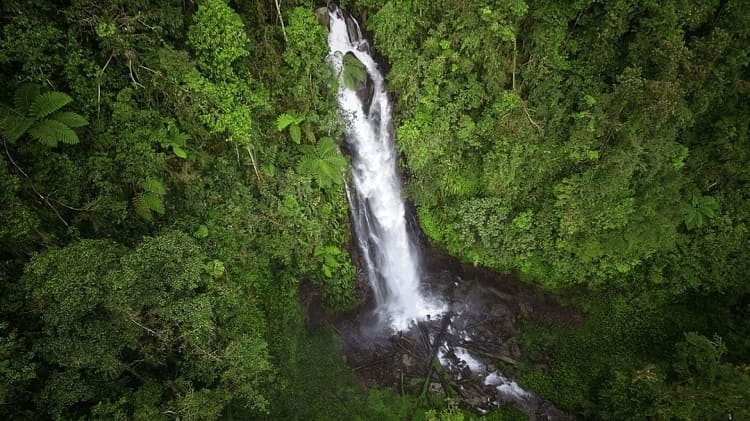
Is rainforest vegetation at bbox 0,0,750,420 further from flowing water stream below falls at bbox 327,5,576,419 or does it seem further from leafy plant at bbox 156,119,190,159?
flowing water stream below falls at bbox 327,5,576,419

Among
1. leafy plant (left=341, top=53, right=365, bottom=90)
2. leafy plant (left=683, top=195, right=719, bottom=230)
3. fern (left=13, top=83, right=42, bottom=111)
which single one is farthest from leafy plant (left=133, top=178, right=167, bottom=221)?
leafy plant (left=683, top=195, right=719, bottom=230)

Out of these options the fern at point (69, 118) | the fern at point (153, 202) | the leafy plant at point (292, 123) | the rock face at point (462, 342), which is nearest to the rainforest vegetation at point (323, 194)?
the fern at point (69, 118)

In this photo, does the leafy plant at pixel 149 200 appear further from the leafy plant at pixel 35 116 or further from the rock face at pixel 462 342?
the rock face at pixel 462 342

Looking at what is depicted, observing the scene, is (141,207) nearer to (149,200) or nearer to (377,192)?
(149,200)

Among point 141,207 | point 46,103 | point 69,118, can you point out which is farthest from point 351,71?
point 46,103

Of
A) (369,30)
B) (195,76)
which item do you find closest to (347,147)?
(369,30)
